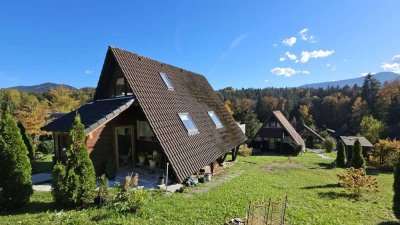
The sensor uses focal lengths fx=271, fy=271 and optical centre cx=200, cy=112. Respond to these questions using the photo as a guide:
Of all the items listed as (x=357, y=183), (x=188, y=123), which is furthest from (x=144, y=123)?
(x=357, y=183)

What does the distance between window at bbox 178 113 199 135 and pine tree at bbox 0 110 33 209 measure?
7673mm

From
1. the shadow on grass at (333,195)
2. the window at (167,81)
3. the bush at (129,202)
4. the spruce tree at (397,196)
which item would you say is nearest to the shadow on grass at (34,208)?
the bush at (129,202)

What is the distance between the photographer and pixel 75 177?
8.98m

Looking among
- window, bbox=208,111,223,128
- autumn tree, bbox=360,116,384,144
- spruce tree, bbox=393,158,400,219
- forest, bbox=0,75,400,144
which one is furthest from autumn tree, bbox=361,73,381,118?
spruce tree, bbox=393,158,400,219

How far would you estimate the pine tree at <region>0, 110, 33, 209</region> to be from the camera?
29.0 feet

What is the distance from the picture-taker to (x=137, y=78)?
14.7 meters

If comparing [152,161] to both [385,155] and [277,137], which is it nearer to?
[385,155]

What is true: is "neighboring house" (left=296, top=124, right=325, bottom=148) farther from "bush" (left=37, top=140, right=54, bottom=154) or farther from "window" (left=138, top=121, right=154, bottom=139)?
"window" (left=138, top=121, right=154, bottom=139)

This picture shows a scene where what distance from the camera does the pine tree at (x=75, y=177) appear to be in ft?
29.3

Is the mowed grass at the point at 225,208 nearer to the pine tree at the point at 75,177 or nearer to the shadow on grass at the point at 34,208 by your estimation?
the shadow on grass at the point at 34,208

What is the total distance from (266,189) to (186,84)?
985 centimetres

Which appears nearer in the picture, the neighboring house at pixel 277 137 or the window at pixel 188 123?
the window at pixel 188 123

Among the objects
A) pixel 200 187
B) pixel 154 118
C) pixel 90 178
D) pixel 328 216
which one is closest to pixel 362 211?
pixel 328 216

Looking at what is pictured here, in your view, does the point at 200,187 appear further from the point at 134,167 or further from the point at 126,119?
the point at 126,119
